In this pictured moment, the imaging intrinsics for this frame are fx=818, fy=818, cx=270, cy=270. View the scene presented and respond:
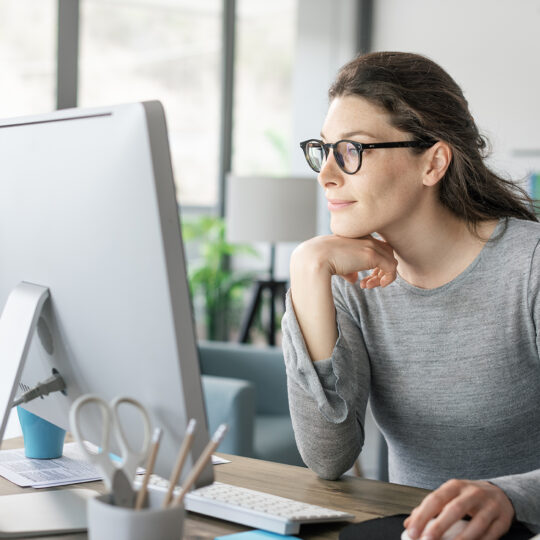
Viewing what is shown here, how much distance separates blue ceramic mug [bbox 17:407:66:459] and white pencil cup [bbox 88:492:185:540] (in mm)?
551

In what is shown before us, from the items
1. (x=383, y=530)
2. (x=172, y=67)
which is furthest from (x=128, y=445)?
(x=172, y=67)

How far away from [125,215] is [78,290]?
0.14m

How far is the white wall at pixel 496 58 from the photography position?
474 centimetres

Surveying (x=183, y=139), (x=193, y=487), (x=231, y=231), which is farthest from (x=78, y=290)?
(x=183, y=139)

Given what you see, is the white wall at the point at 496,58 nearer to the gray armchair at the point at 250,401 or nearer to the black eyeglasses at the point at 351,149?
the gray armchair at the point at 250,401

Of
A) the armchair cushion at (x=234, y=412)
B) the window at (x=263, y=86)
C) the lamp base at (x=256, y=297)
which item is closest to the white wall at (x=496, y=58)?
the window at (x=263, y=86)

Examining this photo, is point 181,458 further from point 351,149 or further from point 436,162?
point 436,162

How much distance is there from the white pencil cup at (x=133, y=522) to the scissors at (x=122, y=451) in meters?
0.03

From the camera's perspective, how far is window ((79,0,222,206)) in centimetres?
436

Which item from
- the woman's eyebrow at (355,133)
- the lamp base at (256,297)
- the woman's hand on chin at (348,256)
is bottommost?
the lamp base at (256,297)

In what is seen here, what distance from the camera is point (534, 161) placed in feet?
15.6

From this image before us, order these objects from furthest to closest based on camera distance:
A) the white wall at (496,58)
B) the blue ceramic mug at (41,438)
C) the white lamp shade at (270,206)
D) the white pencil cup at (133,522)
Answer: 1. the white wall at (496,58)
2. the white lamp shade at (270,206)
3. the blue ceramic mug at (41,438)
4. the white pencil cup at (133,522)

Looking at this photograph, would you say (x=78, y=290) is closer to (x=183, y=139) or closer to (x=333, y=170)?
(x=333, y=170)

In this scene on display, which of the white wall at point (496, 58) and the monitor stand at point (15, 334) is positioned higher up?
the white wall at point (496, 58)
